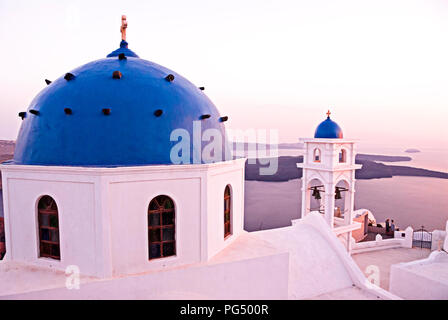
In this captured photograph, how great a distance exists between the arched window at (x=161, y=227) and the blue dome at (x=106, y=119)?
2.81ft

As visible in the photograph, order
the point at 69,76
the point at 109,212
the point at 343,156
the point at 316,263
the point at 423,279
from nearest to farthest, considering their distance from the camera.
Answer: the point at 109,212
the point at 69,76
the point at 316,263
the point at 423,279
the point at 343,156

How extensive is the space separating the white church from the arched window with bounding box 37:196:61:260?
0.02 metres

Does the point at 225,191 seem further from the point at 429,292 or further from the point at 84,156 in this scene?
the point at 429,292

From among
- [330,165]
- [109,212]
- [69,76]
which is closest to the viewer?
[109,212]

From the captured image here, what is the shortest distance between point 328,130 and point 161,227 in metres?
8.75

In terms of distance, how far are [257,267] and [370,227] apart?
15.6m

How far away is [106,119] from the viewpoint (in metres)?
5.90

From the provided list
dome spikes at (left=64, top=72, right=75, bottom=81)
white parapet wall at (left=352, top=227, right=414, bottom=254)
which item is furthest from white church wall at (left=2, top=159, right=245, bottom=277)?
white parapet wall at (left=352, top=227, right=414, bottom=254)

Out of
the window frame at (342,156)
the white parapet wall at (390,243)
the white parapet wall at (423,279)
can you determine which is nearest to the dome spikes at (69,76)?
the window frame at (342,156)

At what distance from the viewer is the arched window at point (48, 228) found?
5988mm

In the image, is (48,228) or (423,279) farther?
(423,279)

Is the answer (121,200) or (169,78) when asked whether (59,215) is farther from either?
(169,78)

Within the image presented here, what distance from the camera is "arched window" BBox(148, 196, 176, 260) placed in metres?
6.00

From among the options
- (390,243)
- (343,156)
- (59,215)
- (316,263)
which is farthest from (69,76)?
(390,243)
